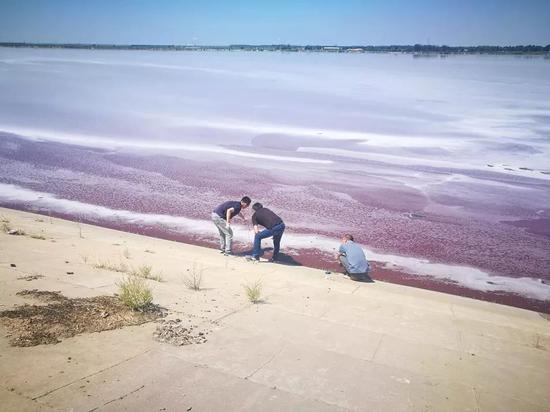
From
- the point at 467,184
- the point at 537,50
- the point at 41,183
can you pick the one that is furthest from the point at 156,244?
the point at 537,50

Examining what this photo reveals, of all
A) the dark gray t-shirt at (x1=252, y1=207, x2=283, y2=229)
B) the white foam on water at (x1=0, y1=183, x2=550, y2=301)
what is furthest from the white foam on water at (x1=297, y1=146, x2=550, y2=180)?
the dark gray t-shirt at (x1=252, y1=207, x2=283, y2=229)

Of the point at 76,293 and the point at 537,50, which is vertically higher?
the point at 537,50

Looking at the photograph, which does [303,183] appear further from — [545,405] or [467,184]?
[545,405]

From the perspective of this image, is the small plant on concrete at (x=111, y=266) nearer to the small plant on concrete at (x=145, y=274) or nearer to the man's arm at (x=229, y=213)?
the small plant on concrete at (x=145, y=274)

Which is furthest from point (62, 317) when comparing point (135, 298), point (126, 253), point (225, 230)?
point (225, 230)

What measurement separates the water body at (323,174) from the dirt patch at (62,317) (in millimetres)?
4906

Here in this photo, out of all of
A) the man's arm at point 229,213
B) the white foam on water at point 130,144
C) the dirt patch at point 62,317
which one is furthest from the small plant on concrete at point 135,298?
the white foam on water at point 130,144

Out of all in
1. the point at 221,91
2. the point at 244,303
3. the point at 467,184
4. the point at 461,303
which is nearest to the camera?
the point at 244,303

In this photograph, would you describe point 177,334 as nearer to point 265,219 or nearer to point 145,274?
point 145,274

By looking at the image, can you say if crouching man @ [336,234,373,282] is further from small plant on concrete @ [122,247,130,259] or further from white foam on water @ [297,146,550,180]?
white foam on water @ [297,146,550,180]

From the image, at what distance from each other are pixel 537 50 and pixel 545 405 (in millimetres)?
197654

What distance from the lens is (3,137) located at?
68.2 feet

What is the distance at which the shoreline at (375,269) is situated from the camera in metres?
8.33

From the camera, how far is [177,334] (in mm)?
4797
